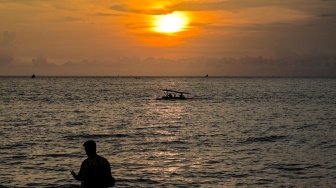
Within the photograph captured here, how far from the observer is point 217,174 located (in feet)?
92.3

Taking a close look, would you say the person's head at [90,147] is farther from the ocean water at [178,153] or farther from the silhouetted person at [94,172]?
the ocean water at [178,153]

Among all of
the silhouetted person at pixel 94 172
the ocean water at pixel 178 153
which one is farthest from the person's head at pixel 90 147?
the ocean water at pixel 178 153

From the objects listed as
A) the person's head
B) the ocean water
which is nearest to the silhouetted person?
the person's head

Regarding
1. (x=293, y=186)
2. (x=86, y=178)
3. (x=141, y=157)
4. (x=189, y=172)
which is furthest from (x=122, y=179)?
(x=86, y=178)

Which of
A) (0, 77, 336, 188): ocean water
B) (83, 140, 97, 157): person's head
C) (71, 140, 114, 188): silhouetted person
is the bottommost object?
(0, 77, 336, 188): ocean water

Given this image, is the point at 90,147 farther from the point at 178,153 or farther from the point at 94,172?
the point at 178,153

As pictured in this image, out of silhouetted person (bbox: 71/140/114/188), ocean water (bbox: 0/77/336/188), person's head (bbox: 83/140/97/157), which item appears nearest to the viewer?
person's head (bbox: 83/140/97/157)

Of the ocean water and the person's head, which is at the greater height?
the person's head

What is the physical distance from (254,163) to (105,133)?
21.9 m

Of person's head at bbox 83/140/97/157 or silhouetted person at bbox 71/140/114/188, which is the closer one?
person's head at bbox 83/140/97/157

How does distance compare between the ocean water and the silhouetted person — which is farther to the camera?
the ocean water

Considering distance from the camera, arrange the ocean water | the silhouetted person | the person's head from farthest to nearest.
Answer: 1. the ocean water
2. the silhouetted person
3. the person's head

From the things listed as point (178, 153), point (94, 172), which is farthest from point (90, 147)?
point (178, 153)

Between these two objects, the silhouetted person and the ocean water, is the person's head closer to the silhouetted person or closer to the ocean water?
the silhouetted person
